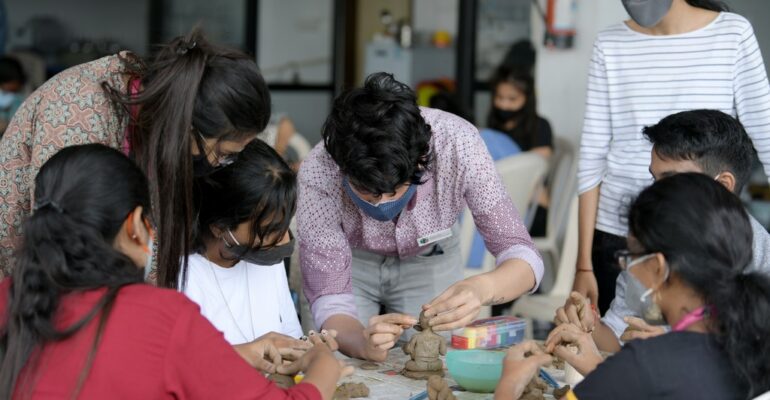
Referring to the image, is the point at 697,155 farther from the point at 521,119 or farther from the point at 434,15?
the point at 434,15

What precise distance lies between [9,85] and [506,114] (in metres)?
3.21

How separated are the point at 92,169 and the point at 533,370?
91 centimetres

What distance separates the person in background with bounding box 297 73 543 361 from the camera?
2242mm

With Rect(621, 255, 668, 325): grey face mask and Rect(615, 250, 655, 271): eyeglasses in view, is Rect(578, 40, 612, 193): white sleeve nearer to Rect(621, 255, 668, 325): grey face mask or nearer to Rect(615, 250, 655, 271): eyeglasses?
Rect(621, 255, 668, 325): grey face mask

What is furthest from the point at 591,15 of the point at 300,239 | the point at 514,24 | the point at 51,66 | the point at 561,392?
the point at 51,66

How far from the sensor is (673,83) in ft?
9.11

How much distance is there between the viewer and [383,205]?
2.45 meters

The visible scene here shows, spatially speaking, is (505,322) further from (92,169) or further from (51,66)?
(51,66)

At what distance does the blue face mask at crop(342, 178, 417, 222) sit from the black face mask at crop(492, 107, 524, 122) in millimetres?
2724

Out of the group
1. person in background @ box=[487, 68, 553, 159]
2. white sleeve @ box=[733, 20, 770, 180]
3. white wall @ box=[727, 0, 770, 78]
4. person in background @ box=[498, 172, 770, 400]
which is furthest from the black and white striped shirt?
person in background @ box=[487, 68, 553, 159]

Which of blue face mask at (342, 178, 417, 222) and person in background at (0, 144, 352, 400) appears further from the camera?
blue face mask at (342, 178, 417, 222)

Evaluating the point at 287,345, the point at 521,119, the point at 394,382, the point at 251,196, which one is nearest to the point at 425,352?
the point at 394,382

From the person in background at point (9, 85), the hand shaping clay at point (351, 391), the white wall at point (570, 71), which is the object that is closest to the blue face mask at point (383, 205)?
the hand shaping clay at point (351, 391)

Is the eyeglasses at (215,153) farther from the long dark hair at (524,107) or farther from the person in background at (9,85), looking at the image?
the person in background at (9,85)
